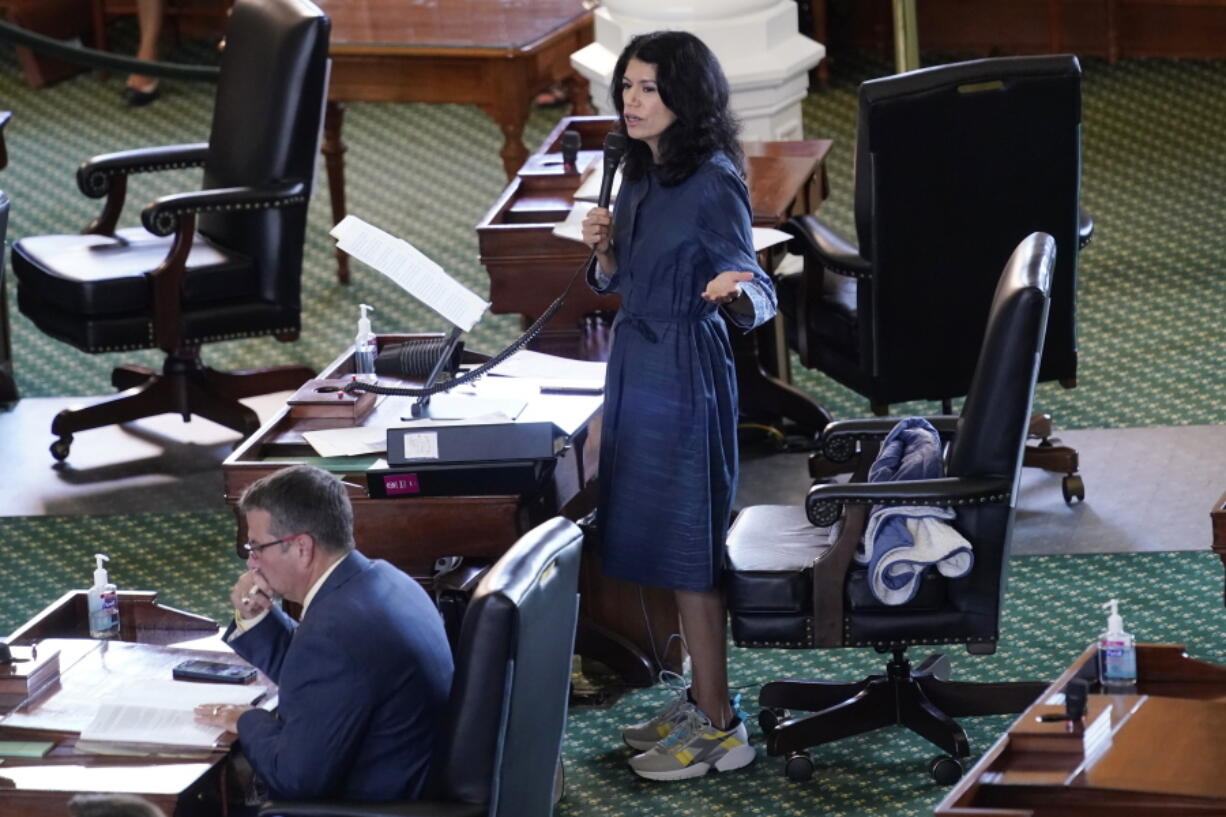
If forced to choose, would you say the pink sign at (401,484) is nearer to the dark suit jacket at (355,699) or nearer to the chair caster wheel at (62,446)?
the dark suit jacket at (355,699)

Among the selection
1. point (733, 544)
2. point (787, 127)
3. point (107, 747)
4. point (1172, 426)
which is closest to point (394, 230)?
point (787, 127)

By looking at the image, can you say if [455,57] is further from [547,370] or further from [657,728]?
[657,728]

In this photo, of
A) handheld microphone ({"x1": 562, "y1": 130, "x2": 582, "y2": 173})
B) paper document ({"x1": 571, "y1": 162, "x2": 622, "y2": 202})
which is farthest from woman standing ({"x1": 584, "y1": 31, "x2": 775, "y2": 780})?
handheld microphone ({"x1": 562, "y1": 130, "x2": 582, "y2": 173})

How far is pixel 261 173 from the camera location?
20.7 ft

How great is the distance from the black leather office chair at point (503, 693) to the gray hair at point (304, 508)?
328mm

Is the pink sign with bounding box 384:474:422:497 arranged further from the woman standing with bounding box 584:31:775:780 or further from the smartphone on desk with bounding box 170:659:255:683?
the smartphone on desk with bounding box 170:659:255:683

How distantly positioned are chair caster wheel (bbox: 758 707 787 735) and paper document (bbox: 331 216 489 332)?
1068 millimetres

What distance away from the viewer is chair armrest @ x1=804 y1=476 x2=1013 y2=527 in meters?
→ 4.06

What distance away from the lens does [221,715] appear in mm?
3396

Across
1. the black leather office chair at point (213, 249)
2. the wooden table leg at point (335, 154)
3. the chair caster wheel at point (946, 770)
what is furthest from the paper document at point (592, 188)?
the chair caster wheel at point (946, 770)

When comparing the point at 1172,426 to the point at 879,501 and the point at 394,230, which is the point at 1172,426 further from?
the point at 394,230

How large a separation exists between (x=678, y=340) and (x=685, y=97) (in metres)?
0.48

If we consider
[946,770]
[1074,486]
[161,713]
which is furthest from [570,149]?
[161,713]

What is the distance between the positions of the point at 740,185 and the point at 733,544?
76 centimetres
